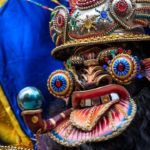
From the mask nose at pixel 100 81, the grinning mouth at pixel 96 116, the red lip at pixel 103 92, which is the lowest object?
the grinning mouth at pixel 96 116

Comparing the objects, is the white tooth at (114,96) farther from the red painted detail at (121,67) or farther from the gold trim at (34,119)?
the gold trim at (34,119)

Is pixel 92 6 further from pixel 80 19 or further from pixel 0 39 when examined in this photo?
pixel 0 39

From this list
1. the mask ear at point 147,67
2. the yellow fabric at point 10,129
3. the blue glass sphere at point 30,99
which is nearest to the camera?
the blue glass sphere at point 30,99

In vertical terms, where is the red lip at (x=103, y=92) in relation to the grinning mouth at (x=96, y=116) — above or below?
above

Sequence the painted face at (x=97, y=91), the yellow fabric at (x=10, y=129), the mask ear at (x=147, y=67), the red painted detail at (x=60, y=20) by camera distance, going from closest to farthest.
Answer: the painted face at (x=97, y=91) → the mask ear at (x=147, y=67) → the red painted detail at (x=60, y=20) → the yellow fabric at (x=10, y=129)

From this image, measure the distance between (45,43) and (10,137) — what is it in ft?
2.94

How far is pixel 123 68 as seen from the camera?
5.98 feet

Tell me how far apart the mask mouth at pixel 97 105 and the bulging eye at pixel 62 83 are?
58 millimetres

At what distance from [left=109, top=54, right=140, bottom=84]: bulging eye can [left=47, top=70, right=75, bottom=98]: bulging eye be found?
0.88 feet

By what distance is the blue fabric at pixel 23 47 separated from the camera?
2.73 metres

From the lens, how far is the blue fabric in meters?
2.73

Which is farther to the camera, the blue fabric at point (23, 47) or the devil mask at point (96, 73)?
the blue fabric at point (23, 47)

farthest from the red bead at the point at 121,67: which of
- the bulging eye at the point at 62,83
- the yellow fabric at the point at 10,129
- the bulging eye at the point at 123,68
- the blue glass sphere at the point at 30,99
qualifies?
the yellow fabric at the point at 10,129

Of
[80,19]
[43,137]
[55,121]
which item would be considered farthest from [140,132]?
[80,19]
